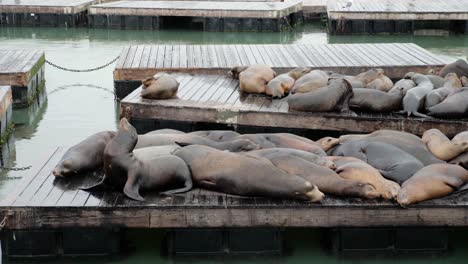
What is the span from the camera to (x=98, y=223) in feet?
15.9

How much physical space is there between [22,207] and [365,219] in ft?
7.56

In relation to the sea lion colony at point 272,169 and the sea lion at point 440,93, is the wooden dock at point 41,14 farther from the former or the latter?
the sea lion colony at point 272,169

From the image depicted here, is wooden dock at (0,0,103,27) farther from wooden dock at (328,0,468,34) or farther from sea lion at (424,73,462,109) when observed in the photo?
sea lion at (424,73,462,109)

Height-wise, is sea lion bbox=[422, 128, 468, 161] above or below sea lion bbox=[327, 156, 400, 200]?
above

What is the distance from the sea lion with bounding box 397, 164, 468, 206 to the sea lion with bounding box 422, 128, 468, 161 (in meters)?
0.40

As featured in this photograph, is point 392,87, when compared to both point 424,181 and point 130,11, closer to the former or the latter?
point 424,181

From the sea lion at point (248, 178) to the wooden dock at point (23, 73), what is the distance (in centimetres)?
467

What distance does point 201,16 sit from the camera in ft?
53.1

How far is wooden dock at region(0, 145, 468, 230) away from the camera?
189 inches

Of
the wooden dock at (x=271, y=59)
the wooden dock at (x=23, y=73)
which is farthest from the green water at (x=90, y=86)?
the wooden dock at (x=271, y=59)

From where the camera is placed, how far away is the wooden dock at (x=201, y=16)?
16.1 meters

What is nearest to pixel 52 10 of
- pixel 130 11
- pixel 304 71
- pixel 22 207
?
pixel 130 11

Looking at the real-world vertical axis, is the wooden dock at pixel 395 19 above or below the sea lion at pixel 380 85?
above

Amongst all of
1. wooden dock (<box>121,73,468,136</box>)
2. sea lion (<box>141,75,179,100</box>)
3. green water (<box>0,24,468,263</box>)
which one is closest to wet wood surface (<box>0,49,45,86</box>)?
green water (<box>0,24,468,263</box>)
